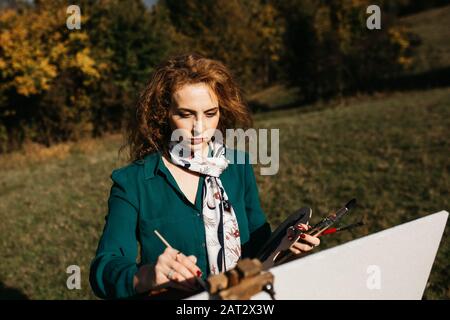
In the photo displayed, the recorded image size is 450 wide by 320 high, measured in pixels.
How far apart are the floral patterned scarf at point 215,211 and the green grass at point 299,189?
96.6 inches

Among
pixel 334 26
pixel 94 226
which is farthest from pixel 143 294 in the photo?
pixel 334 26

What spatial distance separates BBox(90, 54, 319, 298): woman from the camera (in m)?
1.60

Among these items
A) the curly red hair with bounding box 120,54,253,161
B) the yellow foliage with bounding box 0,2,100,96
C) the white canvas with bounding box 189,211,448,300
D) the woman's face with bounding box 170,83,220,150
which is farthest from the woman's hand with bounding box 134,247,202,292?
the yellow foliage with bounding box 0,2,100,96

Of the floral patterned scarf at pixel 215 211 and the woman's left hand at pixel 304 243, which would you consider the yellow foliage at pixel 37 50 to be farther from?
the woman's left hand at pixel 304 243

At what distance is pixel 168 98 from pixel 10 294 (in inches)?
132

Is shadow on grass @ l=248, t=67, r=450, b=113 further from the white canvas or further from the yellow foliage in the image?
the white canvas

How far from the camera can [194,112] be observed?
5.38 ft

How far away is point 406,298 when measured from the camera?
1293 millimetres

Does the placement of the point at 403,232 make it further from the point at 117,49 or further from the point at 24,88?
the point at 117,49

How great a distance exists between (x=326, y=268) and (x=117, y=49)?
57.6ft

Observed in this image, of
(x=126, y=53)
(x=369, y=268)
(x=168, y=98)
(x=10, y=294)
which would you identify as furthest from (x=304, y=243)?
(x=126, y=53)

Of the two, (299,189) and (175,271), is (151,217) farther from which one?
(299,189)

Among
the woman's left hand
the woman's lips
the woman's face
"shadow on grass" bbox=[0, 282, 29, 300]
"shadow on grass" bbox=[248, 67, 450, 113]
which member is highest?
"shadow on grass" bbox=[248, 67, 450, 113]

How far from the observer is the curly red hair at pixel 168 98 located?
5.71ft
